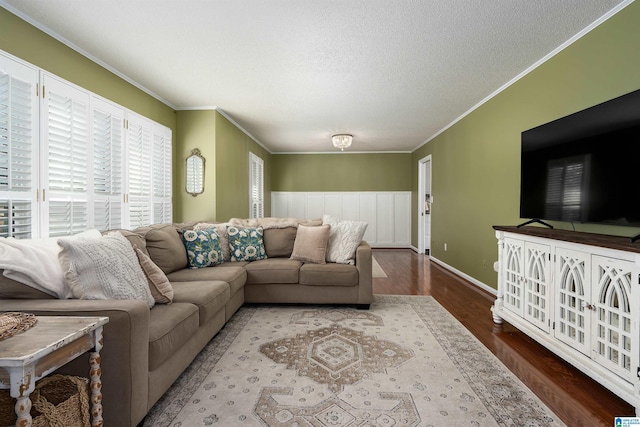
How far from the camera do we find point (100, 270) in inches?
65.8

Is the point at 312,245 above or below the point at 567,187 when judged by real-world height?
below

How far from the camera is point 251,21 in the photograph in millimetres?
2340

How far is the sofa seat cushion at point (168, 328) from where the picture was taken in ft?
5.28

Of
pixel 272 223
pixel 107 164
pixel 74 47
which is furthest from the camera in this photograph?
pixel 272 223

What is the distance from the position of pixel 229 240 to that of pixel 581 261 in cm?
312

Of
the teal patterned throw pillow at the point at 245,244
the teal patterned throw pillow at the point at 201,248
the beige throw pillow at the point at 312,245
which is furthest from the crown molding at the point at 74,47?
the beige throw pillow at the point at 312,245

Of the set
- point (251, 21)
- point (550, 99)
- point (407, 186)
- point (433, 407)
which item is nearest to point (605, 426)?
point (433, 407)

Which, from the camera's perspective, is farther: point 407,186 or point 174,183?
point 407,186

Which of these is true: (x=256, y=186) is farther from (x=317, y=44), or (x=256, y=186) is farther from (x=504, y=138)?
(x=504, y=138)

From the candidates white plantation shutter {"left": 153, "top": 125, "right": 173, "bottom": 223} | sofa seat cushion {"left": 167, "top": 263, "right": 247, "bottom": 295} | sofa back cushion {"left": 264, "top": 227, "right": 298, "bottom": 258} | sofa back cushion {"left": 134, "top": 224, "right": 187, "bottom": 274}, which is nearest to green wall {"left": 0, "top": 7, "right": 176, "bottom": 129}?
white plantation shutter {"left": 153, "top": 125, "right": 173, "bottom": 223}

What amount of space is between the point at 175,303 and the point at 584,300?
254cm

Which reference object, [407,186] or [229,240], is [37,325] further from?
[407,186]

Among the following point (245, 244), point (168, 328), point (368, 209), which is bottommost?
point (168, 328)

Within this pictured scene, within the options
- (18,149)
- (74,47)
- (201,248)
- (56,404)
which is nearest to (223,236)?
(201,248)
